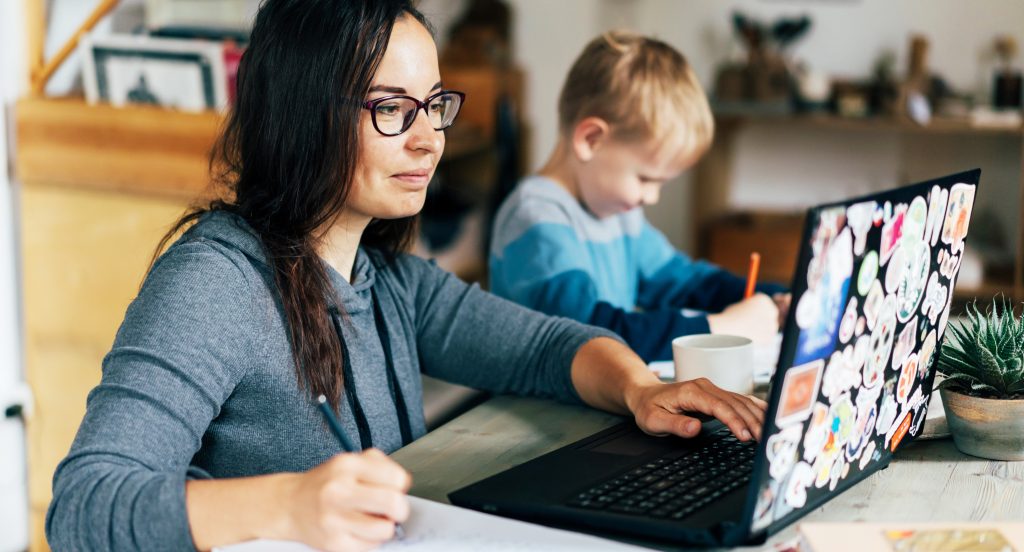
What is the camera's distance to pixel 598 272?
1.75 meters

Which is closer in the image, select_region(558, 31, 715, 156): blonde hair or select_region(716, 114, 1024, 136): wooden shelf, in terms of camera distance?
select_region(558, 31, 715, 156): blonde hair

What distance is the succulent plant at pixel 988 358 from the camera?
1.05 metres

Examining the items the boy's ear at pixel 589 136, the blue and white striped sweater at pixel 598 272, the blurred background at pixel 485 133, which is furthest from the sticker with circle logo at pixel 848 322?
the blurred background at pixel 485 133

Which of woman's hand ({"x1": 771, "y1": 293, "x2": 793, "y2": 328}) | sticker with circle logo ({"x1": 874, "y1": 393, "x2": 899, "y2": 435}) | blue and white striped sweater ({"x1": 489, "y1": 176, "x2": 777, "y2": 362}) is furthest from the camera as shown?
woman's hand ({"x1": 771, "y1": 293, "x2": 793, "y2": 328})

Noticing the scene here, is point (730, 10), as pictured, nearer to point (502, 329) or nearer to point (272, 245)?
point (502, 329)

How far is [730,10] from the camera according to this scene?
150 inches

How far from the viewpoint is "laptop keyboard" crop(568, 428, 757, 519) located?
2.81 ft

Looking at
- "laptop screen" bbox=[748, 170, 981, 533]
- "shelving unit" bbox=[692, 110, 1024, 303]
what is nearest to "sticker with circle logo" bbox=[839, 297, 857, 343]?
"laptop screen" bbox=[748, 170, 981, 533]

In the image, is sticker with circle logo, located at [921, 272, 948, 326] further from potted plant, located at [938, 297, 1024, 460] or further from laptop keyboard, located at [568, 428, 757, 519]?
laptop keyboard, located at [568, 428, 757, 519]

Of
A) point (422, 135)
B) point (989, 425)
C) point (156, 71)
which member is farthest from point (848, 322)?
point (156, 71)

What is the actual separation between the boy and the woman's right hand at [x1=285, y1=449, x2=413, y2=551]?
0.76 m

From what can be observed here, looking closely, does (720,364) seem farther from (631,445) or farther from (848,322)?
(848,322)

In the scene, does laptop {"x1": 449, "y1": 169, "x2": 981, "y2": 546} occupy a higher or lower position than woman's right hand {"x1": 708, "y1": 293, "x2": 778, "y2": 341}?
higher

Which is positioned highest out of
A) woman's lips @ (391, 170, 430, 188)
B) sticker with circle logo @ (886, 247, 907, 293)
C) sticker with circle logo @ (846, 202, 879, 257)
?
sticker with circle logo @ (846, 202, 879, 257)
